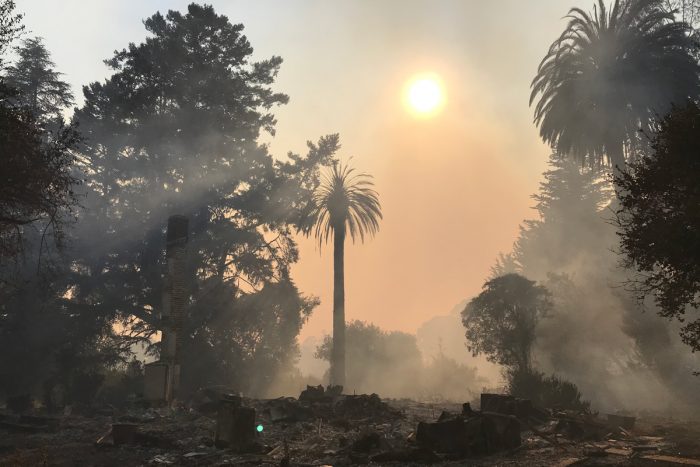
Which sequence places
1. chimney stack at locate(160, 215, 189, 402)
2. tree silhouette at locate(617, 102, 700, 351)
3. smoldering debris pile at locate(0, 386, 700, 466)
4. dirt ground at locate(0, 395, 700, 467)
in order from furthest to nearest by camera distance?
1. chimney stack at locate(160, 215, 189, 402)
2. smoldering debris pile at locate(0, 386, 700, 466)
3. dirt ground at locate(0, 395, 700, 467)
4. tree silhouette at locate(617, 102, 700, 351)

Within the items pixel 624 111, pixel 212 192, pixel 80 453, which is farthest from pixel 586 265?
pixel 80 453

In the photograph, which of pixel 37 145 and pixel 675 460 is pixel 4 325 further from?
pixel 675 460

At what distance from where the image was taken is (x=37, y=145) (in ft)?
33.8

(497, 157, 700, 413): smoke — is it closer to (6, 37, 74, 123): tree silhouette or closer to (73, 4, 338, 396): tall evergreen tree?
(73, 4, 338, 396): tall evergreen tree

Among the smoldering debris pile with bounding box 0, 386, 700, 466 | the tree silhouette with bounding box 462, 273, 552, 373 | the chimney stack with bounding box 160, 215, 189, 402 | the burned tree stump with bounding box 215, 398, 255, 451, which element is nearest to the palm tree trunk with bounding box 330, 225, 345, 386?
the tree silhouette with bounding box 462, 273, 552, 373

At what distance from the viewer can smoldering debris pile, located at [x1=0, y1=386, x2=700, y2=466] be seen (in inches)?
398

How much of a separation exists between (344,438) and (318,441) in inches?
35.9

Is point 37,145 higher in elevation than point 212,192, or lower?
lower

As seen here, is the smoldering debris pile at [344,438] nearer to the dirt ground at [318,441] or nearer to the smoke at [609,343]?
the dirt ground at [318,441]

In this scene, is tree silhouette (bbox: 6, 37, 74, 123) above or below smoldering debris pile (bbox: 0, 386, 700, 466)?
above

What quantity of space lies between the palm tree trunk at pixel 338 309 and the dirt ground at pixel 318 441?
12.5 metres

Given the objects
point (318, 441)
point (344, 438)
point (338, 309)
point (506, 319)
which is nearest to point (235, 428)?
point (318, 441)

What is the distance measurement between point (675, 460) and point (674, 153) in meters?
5.31

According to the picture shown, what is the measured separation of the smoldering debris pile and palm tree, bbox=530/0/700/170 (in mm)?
15760
